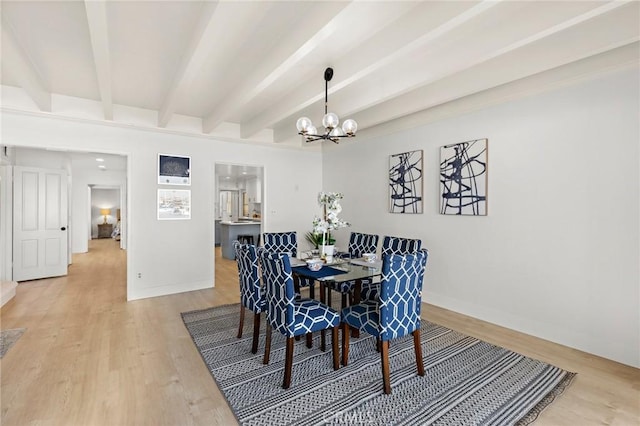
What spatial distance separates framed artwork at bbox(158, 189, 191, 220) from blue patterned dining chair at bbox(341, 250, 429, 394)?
3.55 metres

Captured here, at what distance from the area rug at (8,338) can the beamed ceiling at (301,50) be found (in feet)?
8.29

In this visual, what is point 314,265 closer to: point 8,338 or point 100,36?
point 100,36

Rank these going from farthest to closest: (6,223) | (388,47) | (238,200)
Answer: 1. (238,200)
2. (6,223)
3. (388,47)

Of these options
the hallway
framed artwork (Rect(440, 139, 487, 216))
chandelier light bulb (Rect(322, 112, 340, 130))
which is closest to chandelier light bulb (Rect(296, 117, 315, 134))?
chandelier light bulb (Rect(322, 112, 340, 130))

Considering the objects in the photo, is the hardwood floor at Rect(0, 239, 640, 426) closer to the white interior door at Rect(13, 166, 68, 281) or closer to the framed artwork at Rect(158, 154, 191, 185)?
the white interior door at Rect(13, 166, 68, 281)

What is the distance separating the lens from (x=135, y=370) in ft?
8.34

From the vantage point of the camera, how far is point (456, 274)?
13.2 ft

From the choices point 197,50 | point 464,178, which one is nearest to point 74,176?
point 197,50

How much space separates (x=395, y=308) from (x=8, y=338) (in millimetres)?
3842

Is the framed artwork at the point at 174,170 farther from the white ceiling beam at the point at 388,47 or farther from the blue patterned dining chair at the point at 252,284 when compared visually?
the blue patterned dining chair at the point at 252,284

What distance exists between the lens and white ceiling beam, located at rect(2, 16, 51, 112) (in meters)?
2.43

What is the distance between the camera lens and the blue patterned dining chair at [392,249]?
3389 millimetres

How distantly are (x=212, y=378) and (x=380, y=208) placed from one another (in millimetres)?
3510

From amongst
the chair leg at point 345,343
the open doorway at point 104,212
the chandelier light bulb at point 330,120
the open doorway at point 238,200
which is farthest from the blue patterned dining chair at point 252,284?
the open doorway at point 104,212
